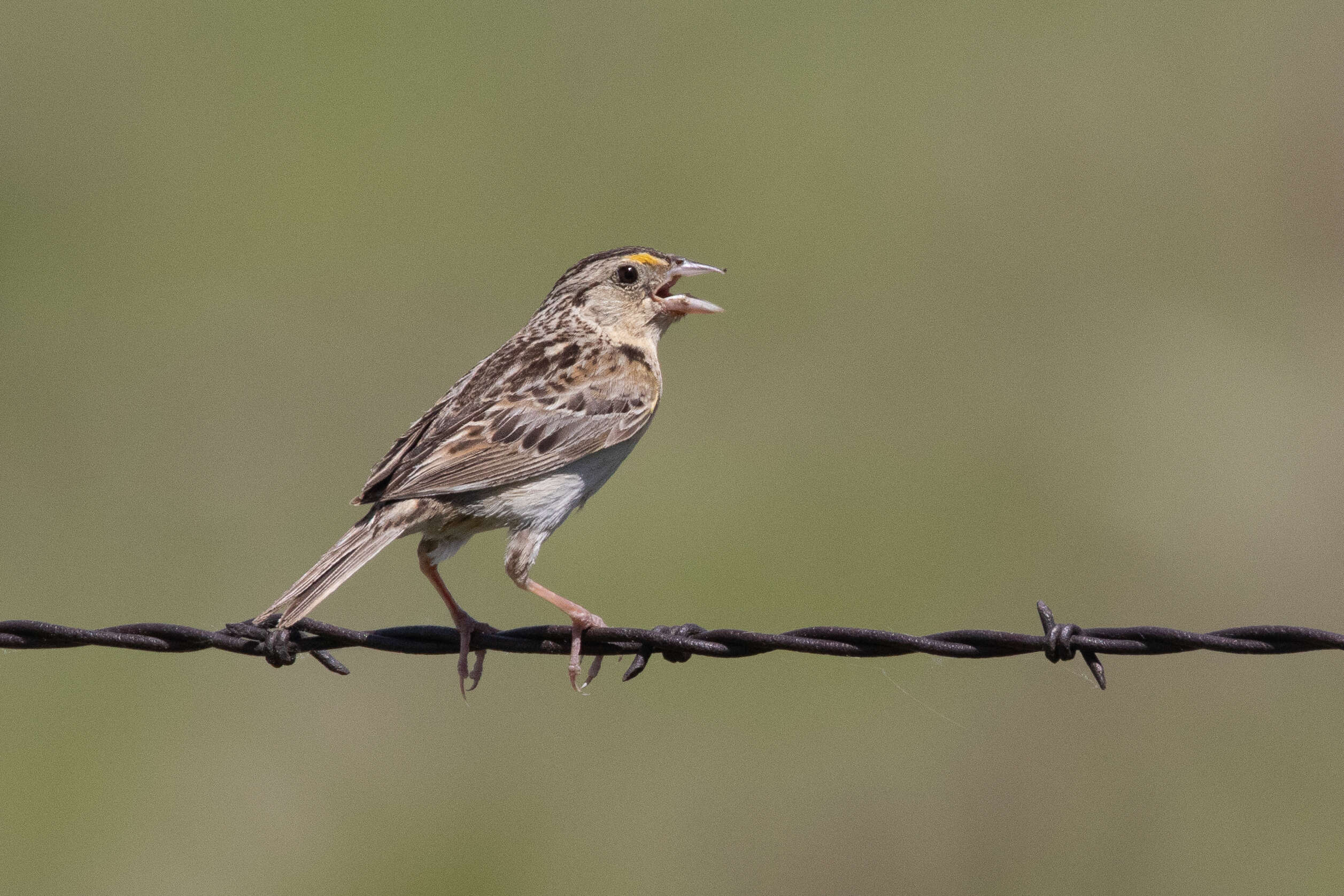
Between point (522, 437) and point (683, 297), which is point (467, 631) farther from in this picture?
point (683, 297)

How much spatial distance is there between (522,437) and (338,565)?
1023 mm

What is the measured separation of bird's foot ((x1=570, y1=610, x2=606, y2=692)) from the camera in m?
5.90

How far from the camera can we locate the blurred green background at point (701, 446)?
1105 cm

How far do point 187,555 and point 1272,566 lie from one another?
328 inches

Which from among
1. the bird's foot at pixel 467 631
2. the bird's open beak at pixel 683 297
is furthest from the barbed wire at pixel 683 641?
the bird's open beak at pixel 683 297

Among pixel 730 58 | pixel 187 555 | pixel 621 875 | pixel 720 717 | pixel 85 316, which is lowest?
pixel 621 875

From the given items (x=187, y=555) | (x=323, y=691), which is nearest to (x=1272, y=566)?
(x=323, y=691)

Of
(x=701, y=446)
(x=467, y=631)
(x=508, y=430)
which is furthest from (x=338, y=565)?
(x=701, y=446)

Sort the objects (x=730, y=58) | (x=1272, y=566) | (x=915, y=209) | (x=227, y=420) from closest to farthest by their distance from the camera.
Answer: (x=1272, y=566), (x=227, y=420), (x=915, y=209), (x=730, y=58)

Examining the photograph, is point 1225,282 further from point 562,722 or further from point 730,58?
point 562,722

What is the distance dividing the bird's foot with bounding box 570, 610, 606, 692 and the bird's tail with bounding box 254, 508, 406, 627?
2.56 feet

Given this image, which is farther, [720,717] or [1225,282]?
[1225,282]

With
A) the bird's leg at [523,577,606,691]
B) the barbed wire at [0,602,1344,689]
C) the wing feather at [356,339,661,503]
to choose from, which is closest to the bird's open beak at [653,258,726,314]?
the wing feather at [356,339,661,503]

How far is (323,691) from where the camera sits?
1188 cm
